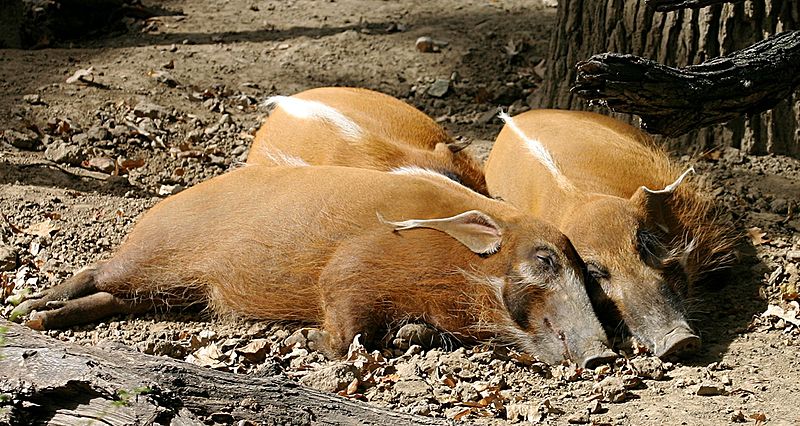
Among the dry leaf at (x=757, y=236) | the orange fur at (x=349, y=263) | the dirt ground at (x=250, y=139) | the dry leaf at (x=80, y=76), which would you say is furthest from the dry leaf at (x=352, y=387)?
the dry leaf at (x=80, y=76)

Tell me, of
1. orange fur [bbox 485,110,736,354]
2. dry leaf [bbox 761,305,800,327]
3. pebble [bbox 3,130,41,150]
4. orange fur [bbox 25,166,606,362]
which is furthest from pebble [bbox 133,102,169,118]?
dry leaf [bbox 761,305,800,327]

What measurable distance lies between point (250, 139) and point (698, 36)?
2.61 m

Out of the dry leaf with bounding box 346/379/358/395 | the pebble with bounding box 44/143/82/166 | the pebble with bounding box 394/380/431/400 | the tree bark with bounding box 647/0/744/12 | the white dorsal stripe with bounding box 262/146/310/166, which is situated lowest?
the pebble with bounding box 394/380/431/400

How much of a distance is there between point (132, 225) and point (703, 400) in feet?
9.34

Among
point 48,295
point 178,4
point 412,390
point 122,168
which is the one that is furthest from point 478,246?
point 178,4

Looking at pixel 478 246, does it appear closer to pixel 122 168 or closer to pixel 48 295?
pixel 48 295

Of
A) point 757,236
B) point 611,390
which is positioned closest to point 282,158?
point 757,236

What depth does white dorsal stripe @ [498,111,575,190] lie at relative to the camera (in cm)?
472

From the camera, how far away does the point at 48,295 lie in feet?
14.5

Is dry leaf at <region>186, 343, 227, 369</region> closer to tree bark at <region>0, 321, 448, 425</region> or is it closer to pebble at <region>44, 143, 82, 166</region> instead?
tree bark at <region>0, 321, 448, 425</region>

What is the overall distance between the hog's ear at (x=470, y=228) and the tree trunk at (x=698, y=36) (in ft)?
5.89

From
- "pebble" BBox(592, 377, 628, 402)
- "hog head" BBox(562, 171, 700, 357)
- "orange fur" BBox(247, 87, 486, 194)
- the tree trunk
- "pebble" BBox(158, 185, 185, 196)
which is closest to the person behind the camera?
"pebble" BBox(592, 377, 628, 402)

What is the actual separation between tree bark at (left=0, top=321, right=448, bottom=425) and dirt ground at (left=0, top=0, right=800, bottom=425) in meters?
0.96

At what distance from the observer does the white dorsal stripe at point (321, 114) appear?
5465 millimetres
